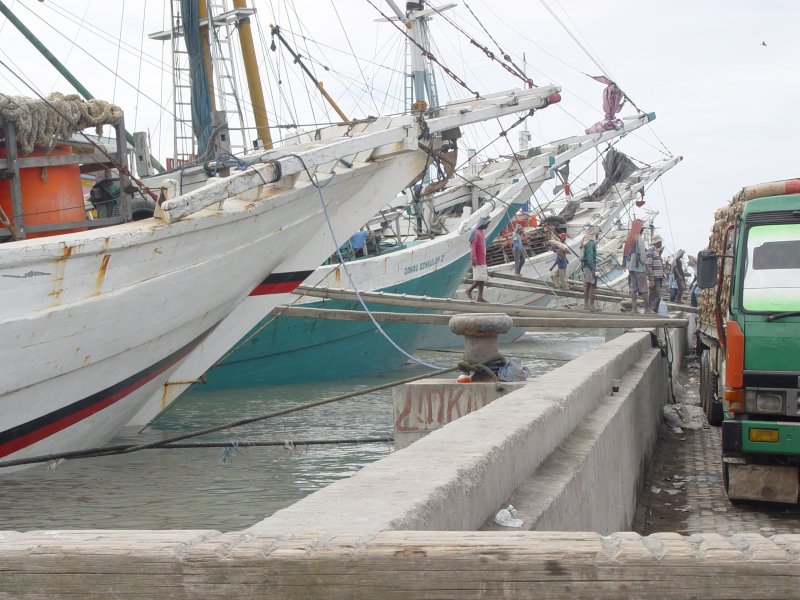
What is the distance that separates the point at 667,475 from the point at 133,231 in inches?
213

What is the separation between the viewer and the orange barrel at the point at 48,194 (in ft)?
34.1

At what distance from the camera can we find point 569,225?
4084 centimetres

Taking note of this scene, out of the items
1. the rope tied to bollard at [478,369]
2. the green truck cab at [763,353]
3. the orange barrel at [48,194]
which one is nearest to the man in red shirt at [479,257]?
the orange barrel at [48,194]

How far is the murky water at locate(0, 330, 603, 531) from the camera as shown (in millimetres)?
8625

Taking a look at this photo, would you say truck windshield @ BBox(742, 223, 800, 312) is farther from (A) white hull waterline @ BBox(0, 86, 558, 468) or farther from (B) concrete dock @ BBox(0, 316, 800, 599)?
(B) concrete dock @ BBox(0, 316, 800, 599)

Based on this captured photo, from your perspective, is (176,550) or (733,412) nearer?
(176,550)

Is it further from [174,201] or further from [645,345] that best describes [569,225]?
[174,201]

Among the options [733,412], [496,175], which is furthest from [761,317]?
[496,175]

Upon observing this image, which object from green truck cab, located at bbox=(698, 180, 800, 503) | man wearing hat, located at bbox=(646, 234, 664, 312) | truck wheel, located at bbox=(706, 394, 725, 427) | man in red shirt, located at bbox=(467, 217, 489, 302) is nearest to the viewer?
green truck cab, located at bbox=(698, 180, 800, 503)

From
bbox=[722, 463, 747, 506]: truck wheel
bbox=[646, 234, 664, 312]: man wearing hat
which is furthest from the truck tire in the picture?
bbox=[646, 234, 664, 312]: man wearing hat

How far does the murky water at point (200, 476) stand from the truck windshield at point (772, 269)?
408 centimetres

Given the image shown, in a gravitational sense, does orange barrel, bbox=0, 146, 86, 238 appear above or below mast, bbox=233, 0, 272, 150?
below

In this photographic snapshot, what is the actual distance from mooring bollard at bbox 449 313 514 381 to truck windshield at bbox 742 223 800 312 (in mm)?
1825

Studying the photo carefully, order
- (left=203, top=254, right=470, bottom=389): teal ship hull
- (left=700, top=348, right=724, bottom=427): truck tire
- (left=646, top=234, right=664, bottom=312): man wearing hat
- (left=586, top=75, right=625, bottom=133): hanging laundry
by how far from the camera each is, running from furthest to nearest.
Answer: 1. (left=586, top=75, right=625, bottom=133): hanging laundry
2. (left=646, top=234, right=664, bottom=312): man wearing hat
3. (left=203, top=254, right=470, bottom=389): teal ship hull
4. (left=700, top=348, right=724, bottom=427): truck tire
